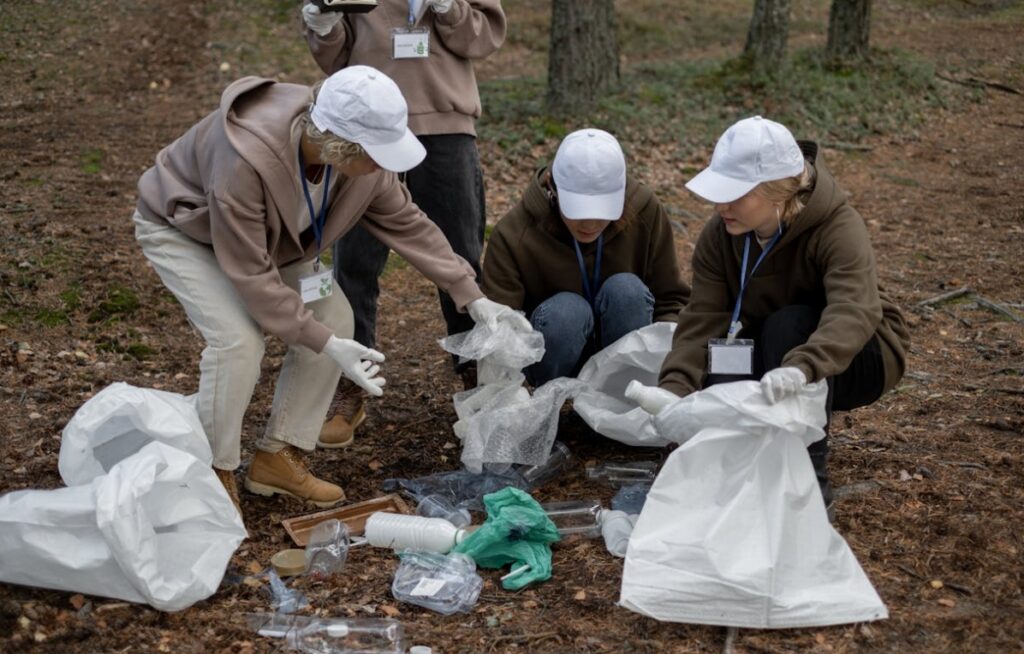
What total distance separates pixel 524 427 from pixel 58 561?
1.36 m

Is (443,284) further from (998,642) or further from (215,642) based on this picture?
(998,642)

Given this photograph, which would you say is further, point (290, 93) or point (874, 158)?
point (874, 158)

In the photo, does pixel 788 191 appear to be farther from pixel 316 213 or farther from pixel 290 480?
pixel 290 480

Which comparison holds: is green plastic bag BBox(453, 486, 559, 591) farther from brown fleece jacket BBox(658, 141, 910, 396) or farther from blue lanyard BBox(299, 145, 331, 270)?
blue lanyard BBox(299, 145, 331, 270)

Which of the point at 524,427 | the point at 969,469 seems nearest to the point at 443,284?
the point at 524,427

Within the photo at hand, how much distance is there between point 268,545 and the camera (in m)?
2.99

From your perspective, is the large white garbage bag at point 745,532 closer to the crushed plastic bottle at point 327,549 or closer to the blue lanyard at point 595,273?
the crushed plastic bottle at point 327,549

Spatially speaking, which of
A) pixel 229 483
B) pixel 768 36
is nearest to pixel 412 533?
pixel 229 483

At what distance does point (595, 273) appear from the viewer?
3.49 meters

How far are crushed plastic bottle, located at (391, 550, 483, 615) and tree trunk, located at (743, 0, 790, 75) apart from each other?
6832 mm

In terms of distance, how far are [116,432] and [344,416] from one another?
1.05 metres

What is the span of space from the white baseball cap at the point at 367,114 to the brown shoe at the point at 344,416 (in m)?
1.15

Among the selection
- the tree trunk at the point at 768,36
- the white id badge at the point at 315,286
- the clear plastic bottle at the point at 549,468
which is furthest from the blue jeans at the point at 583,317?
the tree trunk at the point at 768,36

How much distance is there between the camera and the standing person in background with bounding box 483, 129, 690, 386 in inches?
135
